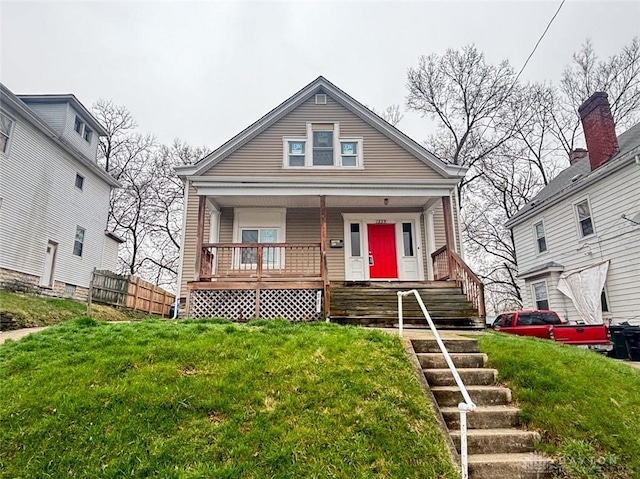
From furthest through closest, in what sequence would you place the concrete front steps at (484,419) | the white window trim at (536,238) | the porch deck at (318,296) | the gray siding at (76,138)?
the gray siding at (76,138) → the white window trim at (536,238) → the porch deck at (318,296) → the concrete front steps at (484,419)

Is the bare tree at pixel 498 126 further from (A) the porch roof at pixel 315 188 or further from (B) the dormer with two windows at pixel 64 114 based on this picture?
(B) the dormer with two windows at pixel 64 114

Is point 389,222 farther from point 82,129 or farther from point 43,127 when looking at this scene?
point 82,129

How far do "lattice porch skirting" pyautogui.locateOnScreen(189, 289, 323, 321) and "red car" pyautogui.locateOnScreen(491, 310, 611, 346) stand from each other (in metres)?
6.68

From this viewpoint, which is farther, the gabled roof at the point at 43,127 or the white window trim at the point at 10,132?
the white window trim at the point at 10,132

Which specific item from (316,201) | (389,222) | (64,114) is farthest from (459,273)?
(64,114)

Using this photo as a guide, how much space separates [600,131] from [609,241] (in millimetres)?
4334

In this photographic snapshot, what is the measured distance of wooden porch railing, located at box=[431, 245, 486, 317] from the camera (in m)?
8.84

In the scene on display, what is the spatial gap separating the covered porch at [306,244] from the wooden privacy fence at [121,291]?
284 inches

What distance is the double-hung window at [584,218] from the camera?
13.8m

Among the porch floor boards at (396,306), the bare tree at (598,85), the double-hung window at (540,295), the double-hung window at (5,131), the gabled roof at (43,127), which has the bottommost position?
the porch floor boards at (396,306)

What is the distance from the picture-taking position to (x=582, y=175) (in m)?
14.6

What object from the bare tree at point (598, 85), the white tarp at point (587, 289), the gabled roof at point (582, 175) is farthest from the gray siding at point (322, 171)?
the bare tree at point (598, 85)

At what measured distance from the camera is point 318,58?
66.2 ft

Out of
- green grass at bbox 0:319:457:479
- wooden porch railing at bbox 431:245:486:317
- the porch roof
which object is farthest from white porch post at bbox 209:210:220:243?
wooden porch railing at bbox 431:245:486:317
